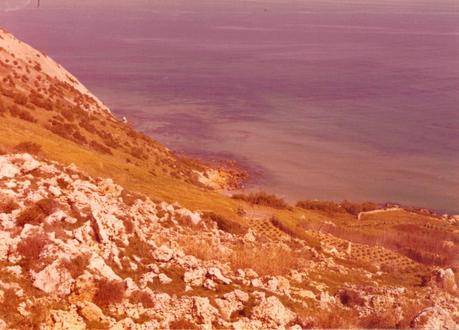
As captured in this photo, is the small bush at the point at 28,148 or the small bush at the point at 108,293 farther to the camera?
the small bush at the point at 28,148

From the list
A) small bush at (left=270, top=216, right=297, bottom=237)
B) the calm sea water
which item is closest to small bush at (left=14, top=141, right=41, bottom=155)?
small bush at (left=270, top=216, right=297, bottom=237)

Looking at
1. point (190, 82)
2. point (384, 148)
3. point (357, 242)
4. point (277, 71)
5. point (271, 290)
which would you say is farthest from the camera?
point (277, 71)

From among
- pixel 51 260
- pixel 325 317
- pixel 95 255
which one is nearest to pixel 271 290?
pixel 325 317

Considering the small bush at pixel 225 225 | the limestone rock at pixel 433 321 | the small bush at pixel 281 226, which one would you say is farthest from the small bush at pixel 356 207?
the limestone rock at pixel 433 321

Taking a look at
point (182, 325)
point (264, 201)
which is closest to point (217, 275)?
point (182, 325)

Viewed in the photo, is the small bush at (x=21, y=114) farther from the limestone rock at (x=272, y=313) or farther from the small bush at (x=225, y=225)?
the limestone rock at (x=272, y=313)

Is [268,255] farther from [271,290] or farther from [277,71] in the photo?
[277,71]
